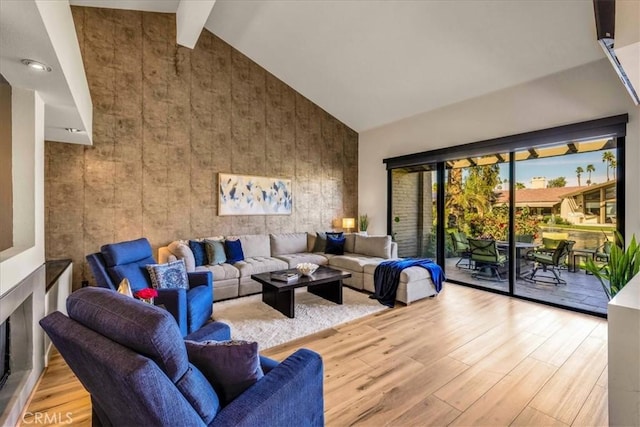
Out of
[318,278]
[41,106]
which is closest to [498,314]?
[318,278]

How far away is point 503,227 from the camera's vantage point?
471 cm

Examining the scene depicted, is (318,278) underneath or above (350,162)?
underneath

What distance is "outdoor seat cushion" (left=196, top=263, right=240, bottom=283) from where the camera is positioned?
4.25m

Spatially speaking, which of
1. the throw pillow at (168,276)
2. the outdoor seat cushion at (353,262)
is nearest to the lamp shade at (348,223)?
the outdoor seat cushion at (353,262)

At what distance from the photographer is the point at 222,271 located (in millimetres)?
4309

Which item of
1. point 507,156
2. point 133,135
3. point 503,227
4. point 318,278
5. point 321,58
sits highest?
point 321,58

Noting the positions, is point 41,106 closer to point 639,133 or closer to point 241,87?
point 241,87

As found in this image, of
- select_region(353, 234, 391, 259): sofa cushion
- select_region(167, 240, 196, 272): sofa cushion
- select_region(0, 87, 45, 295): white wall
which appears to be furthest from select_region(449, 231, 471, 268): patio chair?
select_region(0, 87, 45, 295): white wall

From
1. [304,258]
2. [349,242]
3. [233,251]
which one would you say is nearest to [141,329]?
[233,251]

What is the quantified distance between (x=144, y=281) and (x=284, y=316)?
1562 mm

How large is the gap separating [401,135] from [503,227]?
2.61 meters

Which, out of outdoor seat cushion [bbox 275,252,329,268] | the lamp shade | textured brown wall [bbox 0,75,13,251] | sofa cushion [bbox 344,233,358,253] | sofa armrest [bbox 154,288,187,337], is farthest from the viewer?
the lamp shade

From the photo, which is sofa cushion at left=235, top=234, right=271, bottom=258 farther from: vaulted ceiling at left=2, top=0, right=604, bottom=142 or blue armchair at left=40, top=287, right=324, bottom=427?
blue armchair at left=40, top=287, right=324, bottom=427

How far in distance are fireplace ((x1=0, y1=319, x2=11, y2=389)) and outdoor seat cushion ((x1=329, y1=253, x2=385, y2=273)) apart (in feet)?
12.6
